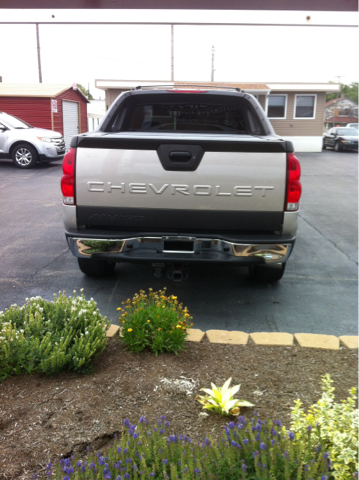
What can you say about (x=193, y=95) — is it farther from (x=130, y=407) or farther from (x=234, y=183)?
(x=130, y=407)

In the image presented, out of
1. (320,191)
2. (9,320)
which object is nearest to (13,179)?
(320,191)

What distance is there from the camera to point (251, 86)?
89.8ft

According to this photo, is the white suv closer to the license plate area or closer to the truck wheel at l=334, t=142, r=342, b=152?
the license plate area

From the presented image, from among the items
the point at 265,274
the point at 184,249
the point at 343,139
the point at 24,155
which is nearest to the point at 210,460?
the point at 184,249

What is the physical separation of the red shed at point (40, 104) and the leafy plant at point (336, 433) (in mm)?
24504

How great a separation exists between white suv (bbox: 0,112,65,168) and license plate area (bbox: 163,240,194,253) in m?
14.1

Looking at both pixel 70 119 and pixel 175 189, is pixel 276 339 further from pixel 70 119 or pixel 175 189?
pixel 70 119

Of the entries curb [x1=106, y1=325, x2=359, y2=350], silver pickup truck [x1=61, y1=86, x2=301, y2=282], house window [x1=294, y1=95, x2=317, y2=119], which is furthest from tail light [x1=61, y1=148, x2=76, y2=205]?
house window [x1=294, y1=95, x2=317, y2=119]

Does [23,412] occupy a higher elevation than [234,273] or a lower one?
higher

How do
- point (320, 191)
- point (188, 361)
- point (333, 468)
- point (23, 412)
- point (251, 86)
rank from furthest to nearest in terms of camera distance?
point (251, 86)
point (320, 191)
point (188, 361)
point (23, 412)
point (333, 468)

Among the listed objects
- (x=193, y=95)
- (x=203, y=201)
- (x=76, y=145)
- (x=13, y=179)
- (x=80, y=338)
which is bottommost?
(x=13, y=179)

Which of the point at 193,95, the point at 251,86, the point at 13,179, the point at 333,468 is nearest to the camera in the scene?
the point at 333,468

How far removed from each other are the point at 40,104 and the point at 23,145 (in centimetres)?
824

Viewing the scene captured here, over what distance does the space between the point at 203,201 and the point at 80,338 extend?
1.71 meters
